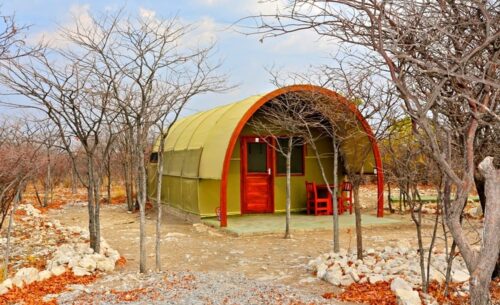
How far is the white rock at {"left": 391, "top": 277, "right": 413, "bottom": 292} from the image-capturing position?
5304 mm

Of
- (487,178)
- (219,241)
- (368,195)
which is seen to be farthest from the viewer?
(368,195)

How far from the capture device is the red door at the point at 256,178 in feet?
43.8

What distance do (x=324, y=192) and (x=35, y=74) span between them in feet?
29.1

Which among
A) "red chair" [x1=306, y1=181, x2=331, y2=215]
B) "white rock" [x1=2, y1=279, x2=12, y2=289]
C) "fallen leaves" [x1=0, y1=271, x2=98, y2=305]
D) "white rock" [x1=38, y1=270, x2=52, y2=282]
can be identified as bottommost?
"fallen leaves" [x1=0, y1=271, x2=98, y2=305]

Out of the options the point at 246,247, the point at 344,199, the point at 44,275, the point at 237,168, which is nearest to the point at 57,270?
the point at 44,275

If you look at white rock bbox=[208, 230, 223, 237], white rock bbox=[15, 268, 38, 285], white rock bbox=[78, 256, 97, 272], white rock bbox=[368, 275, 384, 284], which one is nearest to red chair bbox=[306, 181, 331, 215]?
white rock bbox=[208, 230, 223, 237]

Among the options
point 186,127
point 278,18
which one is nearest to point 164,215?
point 186,127

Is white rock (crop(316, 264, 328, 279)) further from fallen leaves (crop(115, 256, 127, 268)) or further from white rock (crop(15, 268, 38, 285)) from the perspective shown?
white rock (crop(15, 268, 38, 285))

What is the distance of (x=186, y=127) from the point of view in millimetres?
16391

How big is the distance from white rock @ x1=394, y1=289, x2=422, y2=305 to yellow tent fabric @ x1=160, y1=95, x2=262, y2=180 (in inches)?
262

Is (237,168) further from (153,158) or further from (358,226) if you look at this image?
(358,226)

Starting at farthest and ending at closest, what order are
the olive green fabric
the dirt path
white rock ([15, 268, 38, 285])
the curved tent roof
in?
the olive green fabric
the curved tent roof
the dirt path
white rock ([15, 268, 38, 285])

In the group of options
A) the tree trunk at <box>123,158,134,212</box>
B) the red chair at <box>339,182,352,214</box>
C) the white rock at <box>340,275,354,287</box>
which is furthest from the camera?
the tree trunk at <box>123,158,134,212</box>

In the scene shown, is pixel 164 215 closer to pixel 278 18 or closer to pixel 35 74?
pixel 35 74
